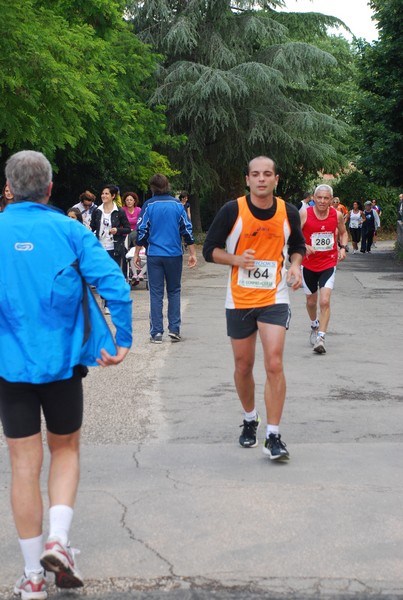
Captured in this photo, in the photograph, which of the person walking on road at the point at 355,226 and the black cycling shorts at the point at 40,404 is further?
the person walking on road at the point at 355,226

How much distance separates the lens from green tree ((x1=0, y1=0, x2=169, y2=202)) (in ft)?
55.5

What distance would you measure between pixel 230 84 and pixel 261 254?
31.8 metres

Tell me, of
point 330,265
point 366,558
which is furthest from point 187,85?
point 366,558

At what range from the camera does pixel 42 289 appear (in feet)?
13.3

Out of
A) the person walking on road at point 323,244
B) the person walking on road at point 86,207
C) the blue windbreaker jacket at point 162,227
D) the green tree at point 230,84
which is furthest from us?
the green tree at point 230,84

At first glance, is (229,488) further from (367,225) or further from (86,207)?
(367,225)

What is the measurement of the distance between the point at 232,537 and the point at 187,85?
33998 mm

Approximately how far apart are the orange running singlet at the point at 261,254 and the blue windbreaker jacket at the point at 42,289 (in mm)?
2396

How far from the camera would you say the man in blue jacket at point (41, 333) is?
4051 millimetres

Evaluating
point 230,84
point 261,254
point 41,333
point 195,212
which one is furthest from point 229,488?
point 195,212

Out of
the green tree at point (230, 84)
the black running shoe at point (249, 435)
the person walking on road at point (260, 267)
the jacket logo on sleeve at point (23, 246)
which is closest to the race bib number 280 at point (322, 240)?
the person walking on road at point (260, 267)

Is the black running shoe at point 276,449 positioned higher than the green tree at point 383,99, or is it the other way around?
the green tree at point 383,99

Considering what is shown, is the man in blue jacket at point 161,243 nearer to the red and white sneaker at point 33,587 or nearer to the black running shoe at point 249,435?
the black running shoe at point 249,435

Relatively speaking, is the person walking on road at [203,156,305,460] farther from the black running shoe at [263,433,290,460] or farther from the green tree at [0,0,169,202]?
the green tree at [0,0,169,202]
